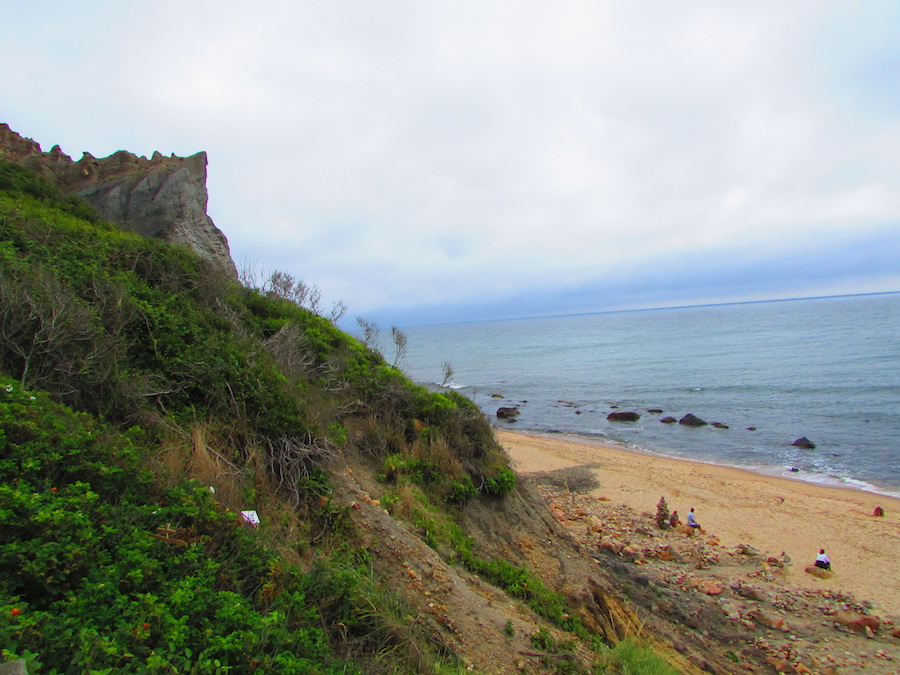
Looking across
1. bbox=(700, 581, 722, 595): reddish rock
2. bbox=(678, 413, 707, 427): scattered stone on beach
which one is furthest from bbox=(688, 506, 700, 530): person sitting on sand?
bbox=(678, 413, 707, 427): scattered stone on beach

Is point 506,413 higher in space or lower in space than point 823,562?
lower

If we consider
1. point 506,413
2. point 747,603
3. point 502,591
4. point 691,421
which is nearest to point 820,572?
point 747,603

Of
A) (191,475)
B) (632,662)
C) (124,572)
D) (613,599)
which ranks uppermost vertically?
(191,475)

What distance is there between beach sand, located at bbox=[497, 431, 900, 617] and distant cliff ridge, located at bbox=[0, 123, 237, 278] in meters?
11.8

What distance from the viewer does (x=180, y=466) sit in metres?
4.79

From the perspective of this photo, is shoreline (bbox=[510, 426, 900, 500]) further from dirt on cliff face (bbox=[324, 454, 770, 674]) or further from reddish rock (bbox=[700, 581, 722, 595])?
reddish rock (bbox=[700, 581, 722, 595])

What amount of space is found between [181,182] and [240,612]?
14537 millimetres

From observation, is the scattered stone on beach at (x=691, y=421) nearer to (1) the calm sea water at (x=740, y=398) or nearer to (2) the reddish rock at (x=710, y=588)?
(1) the calm sea water at (x=740, y=398)

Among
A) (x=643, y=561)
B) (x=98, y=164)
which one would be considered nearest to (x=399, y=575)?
(x=643, y=561)

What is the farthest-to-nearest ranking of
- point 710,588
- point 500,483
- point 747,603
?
point 710,588 → point 747,603 → point 500,483

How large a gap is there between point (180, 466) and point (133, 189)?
12480mm

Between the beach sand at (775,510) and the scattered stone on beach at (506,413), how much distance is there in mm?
11829

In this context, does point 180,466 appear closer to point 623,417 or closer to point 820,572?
point 820,572

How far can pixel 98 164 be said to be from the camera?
14.4m
